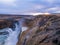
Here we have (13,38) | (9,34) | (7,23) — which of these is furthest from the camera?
(7,23)

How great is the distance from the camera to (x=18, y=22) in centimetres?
824

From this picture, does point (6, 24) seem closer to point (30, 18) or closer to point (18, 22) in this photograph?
point (18, 22)

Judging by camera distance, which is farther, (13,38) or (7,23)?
(7,23)

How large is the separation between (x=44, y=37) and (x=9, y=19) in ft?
15.8

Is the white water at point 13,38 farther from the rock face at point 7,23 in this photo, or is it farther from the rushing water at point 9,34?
the rock face at point 7,23

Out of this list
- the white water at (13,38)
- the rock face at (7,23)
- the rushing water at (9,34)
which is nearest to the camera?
the white water at (13,38)

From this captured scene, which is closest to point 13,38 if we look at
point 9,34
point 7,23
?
point 9,34

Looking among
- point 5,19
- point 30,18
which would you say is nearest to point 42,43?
point 30,18

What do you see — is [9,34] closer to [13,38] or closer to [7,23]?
[7,23]

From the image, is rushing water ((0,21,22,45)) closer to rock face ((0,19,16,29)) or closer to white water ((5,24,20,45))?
white water ((5,24,20,45))

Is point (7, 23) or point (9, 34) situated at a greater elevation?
point (7, 23)

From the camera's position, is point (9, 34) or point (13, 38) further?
point (9, 34)

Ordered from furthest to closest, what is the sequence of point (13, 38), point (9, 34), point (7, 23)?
point (7, 23) → point (9, 34) → point (13, 38)

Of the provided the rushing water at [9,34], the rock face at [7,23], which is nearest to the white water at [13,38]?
the rushing water at [9,34]
